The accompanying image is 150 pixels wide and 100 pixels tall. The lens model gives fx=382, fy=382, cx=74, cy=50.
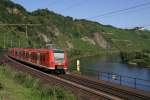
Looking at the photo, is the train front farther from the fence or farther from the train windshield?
the fence

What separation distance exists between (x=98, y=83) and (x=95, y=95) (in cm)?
953

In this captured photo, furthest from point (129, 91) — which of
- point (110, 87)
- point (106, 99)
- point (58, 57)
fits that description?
point (58, 57)

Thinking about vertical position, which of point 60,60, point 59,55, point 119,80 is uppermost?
point 59,55

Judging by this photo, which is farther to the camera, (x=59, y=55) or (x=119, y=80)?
(x=59, y=55)

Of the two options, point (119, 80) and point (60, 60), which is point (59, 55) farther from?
point (119, 80)

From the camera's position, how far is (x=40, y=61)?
51875 millimetres

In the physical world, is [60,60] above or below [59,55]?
below

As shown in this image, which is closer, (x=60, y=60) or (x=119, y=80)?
(x=119, y=80)

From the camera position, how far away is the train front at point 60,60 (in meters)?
48.0

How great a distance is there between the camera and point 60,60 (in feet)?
159

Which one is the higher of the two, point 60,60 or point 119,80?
point 60,60

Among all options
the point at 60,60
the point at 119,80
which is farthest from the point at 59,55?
the point at 119,80

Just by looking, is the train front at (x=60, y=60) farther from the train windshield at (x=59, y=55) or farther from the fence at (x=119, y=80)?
the fence at (x=119, y=80)

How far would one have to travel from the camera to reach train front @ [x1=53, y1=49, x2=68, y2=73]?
48.0 meters
